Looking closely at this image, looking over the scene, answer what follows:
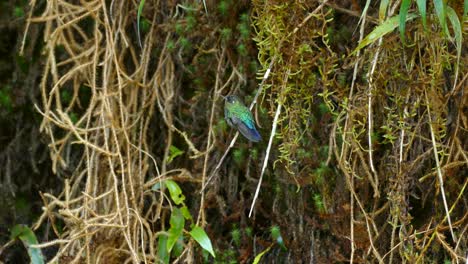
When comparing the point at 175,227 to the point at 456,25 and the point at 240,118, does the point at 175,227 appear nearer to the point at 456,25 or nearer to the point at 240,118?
the point at 240,118

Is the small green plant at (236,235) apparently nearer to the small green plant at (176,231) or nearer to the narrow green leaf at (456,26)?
the small green plant at (176,231)

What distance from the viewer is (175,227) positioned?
2154mm

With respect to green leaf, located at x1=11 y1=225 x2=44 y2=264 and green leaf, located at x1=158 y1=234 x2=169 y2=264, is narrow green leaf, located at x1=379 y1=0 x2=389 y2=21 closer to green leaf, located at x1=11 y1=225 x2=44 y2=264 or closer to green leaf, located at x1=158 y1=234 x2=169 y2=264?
green leaf, located at x1=158 y1=234 x2=169 y2=264

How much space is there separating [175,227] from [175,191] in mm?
96

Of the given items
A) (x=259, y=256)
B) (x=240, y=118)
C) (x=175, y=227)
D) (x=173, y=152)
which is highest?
(x=240, y=118)

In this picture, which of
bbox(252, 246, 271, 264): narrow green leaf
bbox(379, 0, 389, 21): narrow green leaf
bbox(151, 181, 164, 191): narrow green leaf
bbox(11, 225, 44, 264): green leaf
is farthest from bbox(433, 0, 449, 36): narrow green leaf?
bbox(11, 225, 44, 264): green leaf

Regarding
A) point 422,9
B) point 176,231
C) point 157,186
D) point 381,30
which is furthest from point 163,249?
point 422,9

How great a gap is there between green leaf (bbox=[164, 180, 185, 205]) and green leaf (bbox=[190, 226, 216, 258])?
0.09 metres

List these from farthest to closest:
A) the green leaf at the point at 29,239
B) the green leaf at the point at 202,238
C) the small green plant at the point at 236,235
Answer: the green leaf at the point at 29,239, the small green plant at the point at 236,235, the green leaf at the point at 202,238

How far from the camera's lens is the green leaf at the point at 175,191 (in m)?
2.18

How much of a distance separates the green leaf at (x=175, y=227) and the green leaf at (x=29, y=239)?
0.44m

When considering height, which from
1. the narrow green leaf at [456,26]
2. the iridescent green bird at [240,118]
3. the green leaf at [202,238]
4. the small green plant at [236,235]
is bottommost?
the small green plant at [236,235]

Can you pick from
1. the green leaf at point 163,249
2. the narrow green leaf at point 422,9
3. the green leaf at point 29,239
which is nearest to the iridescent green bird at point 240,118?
the green leaf at point 163,249

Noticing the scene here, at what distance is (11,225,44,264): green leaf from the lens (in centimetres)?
236
